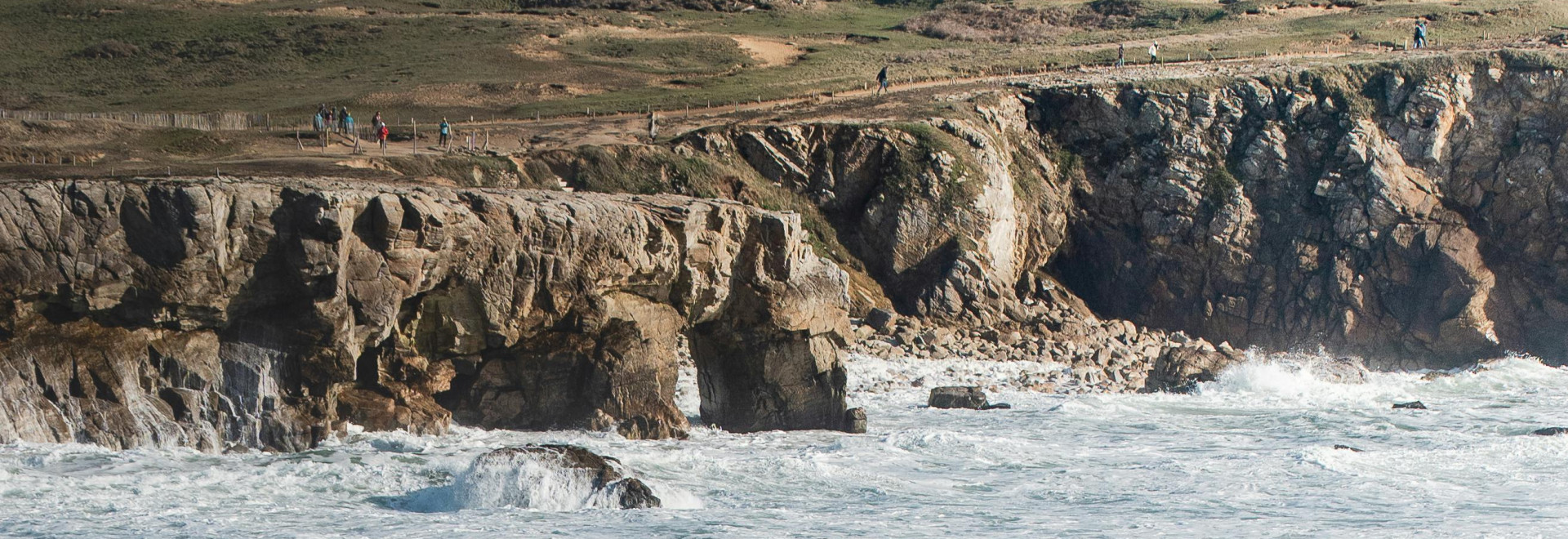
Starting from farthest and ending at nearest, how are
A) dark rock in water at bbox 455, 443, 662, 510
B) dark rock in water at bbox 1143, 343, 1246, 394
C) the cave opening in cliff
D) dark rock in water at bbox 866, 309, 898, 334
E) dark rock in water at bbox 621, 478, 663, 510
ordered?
the cave opening in cliff, dark rock in water at bbox 866, 309, 898, 334, dark rock in water at bbox 1143, 343, 1246, 394, dark rock in water at bbox 621, 478, 663, 510, dark rock in water at bbox 455, 443, 662, 510

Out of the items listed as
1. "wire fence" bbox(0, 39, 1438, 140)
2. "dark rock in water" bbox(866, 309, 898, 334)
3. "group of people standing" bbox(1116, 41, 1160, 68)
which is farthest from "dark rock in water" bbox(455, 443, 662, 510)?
"group of people standing" bbox(1116, 41, 1160, 68)

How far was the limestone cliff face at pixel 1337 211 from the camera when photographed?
5028 centimetres

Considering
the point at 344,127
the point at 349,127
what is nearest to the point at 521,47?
the point at 344,127

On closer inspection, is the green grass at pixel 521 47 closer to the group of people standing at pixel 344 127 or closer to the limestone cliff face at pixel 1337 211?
the group of people standing at pixel 344 127

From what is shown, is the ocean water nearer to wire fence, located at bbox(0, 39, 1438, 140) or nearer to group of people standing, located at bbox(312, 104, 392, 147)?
group of people standing, located at bbox(312, 104, 392, 147)

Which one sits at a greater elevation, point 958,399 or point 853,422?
point 853,422

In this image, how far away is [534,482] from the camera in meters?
21.9

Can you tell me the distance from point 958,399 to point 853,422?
5431 mm

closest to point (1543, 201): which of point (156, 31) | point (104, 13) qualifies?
point (156, 31)

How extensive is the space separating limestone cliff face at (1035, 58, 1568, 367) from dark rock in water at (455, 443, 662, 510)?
107ft

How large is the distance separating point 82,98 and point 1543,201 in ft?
178

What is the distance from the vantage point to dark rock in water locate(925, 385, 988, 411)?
1364 inches

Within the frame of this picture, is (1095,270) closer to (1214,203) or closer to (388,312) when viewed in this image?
(1214,203)

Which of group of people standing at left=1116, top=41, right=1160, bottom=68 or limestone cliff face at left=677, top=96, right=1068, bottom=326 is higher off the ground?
group of people standing at left=1116, top=41, right=1160, bottom=68
